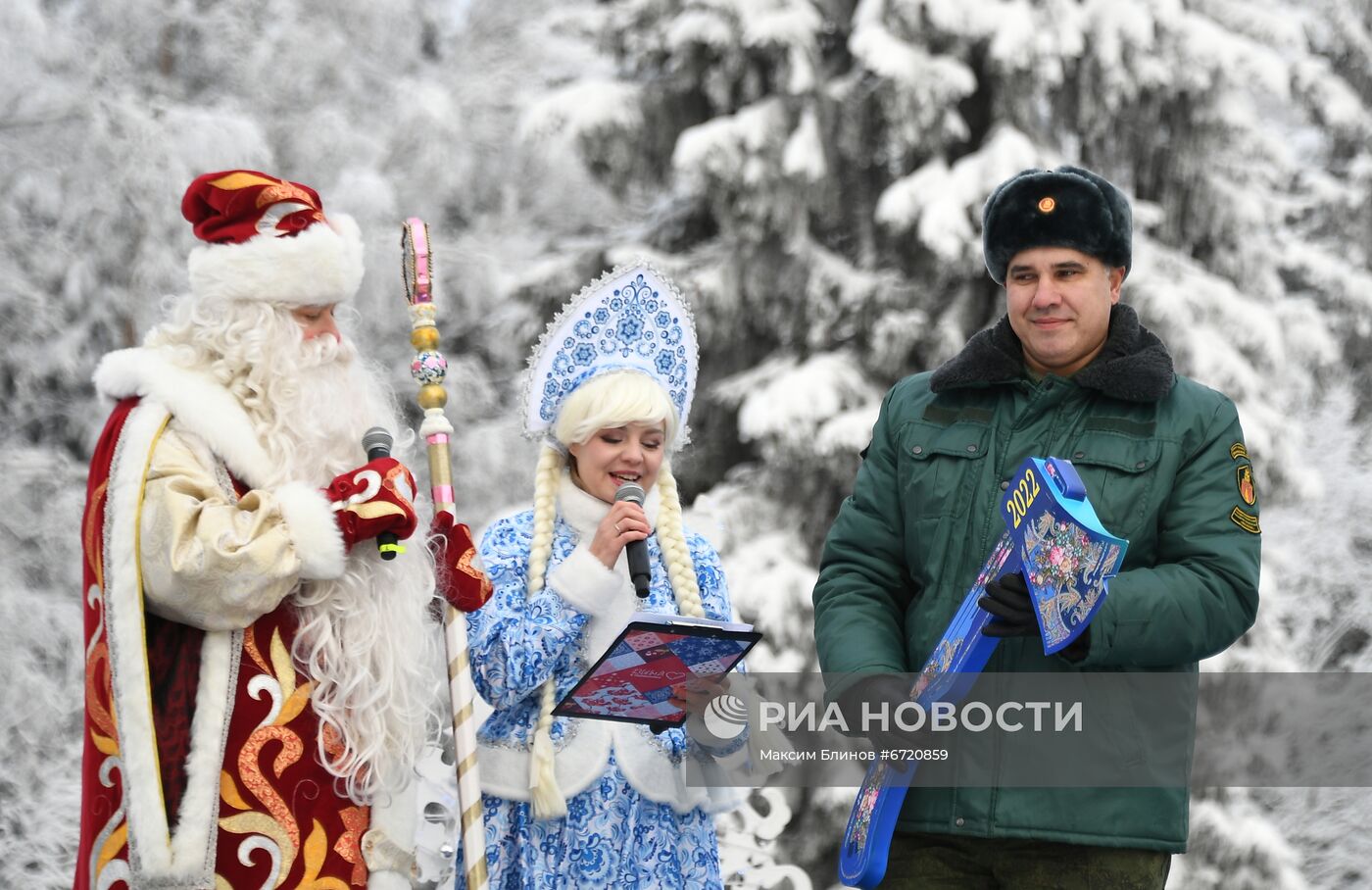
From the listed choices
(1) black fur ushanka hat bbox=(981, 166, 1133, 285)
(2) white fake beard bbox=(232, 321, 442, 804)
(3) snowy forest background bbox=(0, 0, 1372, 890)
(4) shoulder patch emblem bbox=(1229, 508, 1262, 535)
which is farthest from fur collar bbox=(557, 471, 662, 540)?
(3) snowy forest background bbox=(0, 0, 1372, 890)

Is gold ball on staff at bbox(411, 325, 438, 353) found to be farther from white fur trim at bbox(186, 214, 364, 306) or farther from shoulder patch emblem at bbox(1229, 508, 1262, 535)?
shoulder patch emblem at bbox(1229, 508, 1262, 535)

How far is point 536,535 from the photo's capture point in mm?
3271

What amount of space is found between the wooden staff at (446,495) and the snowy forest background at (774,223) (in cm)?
442

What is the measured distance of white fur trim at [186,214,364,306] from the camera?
3.04 metres

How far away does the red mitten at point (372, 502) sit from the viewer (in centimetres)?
285

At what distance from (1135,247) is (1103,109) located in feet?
2.42

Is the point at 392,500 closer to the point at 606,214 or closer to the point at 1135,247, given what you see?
the point at 1135,247

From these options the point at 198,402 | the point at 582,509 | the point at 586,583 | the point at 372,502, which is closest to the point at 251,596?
the point at 372,502

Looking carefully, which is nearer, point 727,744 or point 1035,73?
point 727,744

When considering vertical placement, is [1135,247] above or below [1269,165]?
below

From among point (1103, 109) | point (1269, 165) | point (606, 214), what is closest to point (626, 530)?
point (1103, 109)

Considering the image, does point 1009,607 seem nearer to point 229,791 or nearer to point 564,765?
point 564,765

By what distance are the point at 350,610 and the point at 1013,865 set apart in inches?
50.6

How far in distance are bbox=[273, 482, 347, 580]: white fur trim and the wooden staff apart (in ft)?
1.04
